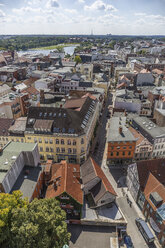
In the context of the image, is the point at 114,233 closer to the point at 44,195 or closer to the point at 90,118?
the point at 44,195

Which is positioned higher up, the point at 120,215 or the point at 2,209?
the point at 2,209

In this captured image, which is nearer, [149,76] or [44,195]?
[44,195]

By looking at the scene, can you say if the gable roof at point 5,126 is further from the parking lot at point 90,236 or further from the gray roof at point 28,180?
the parking lot at point 90,236

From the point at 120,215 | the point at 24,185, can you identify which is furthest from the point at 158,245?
the point at 24,185

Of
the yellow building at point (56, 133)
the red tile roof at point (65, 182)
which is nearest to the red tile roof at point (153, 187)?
the red tile roof at point (65, 182)

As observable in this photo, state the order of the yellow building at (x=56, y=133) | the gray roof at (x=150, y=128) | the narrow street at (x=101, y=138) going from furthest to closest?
the narrow street at (x=101, y=138), the gray roof at (x=150, y=128), the yellow building at (x=56, y=133)

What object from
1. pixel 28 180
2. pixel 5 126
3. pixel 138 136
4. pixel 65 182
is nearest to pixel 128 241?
pixel 65 182

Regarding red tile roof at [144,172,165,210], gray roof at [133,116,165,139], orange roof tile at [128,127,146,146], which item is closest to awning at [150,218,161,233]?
red tile roof at [144,172,165,210]
